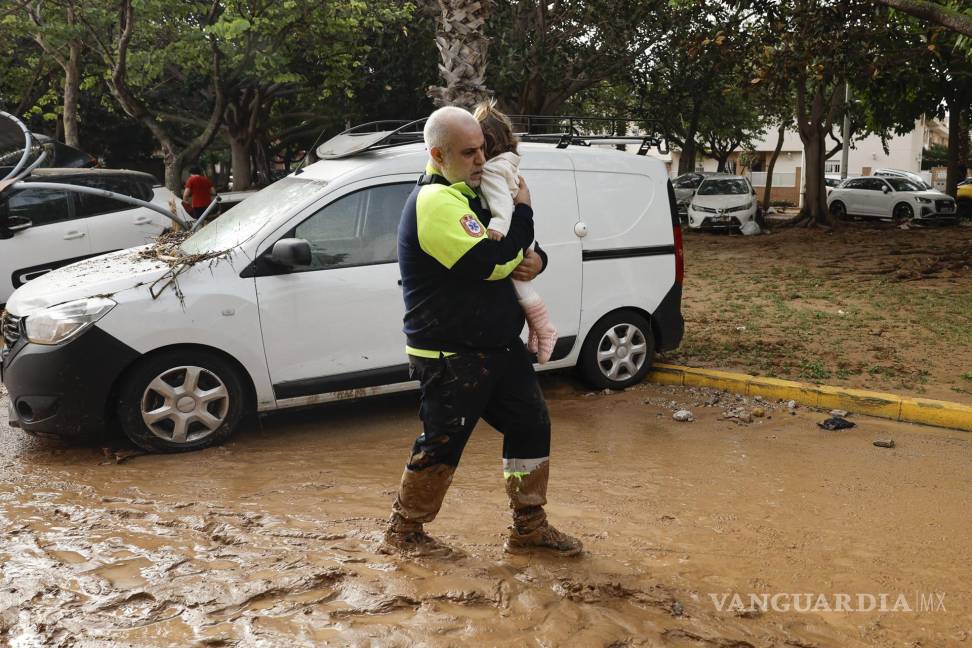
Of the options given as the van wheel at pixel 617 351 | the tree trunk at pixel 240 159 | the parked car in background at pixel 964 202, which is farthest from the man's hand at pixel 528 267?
the parked car in background at pixel 964 202

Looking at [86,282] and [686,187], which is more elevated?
[686,187]

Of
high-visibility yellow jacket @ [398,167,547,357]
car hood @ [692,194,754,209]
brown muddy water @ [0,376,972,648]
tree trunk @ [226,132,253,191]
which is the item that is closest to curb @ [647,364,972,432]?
brown muddy water @ [0,376,972,648]

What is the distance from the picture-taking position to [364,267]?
18.5ft

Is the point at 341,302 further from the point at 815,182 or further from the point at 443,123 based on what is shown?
the point at 815,182

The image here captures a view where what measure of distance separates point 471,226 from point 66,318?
9.98 feet

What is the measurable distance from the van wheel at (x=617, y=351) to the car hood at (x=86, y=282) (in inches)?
123

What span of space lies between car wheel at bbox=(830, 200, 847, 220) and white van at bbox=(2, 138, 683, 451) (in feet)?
71.5

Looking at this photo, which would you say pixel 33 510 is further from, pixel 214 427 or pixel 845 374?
pixel 845 374

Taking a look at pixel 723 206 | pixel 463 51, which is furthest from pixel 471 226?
pixel 723 206

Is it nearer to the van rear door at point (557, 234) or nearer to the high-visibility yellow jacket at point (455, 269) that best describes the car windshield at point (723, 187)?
the van rear door at point (557, 234)

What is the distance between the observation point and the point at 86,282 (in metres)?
5.23

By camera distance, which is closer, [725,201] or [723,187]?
[725,201]

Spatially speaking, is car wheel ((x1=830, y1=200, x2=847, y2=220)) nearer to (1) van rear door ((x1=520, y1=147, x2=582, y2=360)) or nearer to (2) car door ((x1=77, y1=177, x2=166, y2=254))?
(2) car door ((x1=77, y1=177, x2=166, y2=254))

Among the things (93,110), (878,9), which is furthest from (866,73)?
(93,110)
